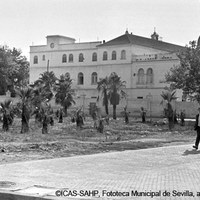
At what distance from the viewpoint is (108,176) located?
11523 mm

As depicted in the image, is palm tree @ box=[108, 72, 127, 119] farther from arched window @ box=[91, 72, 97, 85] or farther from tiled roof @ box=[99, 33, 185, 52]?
arched window @ box=[91, 72, 97, 85]

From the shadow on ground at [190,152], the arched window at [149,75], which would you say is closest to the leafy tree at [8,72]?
the arched window at [149,75]

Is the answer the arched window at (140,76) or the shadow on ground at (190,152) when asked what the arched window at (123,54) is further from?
the shadow on ground at (190,152)

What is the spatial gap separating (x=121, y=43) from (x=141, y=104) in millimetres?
15150

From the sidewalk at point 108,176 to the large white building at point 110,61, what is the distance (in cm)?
5628

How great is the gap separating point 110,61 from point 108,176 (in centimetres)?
6751

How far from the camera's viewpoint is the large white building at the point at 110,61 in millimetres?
72938

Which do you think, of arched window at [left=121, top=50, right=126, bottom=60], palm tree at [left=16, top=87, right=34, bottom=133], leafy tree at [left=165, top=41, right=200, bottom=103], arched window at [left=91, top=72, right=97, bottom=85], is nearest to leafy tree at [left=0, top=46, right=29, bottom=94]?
arched window at [left=91, top=72, right=97, bottom=85]

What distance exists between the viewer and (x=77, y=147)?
65.1ft

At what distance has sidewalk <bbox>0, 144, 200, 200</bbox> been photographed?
9.31 metres

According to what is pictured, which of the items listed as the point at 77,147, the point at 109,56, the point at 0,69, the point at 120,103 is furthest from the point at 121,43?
the point at 77,147

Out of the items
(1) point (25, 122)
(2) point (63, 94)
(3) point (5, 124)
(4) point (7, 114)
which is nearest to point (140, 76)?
(2) point (63, 94)

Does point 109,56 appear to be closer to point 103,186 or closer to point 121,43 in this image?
point 121,43

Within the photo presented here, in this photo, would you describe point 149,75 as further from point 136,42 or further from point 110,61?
point 110,61
